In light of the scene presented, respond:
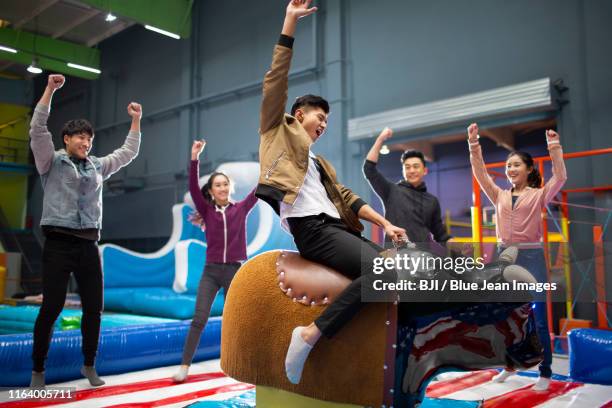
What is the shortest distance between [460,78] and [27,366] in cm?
625

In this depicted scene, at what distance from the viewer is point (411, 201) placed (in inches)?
133

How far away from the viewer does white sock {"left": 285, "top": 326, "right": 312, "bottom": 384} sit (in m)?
1.76

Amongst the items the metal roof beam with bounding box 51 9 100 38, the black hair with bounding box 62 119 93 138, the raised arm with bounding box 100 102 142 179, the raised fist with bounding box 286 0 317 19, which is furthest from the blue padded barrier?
the metal roof beam with bounding box 51 9 100 38

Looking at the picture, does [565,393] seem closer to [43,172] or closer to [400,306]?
[400,306]

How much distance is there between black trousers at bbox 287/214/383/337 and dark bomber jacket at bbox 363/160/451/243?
135 cm

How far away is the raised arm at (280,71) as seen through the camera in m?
1.88

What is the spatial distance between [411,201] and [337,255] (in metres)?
1.65

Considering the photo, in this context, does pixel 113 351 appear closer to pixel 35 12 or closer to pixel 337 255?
pixel 337 255

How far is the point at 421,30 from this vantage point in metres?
7.62

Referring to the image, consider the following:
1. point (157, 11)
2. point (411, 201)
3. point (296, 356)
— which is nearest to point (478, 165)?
point (411, 201)

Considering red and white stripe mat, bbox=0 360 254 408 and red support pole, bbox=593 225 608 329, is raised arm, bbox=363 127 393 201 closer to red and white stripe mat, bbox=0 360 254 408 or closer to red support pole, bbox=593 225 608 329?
red and white stripe mat, bbox=0 360 254 408

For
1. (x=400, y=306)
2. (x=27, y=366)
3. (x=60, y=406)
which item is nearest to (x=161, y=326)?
(x=27, y=366)

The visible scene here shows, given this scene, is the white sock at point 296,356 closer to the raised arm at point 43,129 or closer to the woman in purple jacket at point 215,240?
the woman in purple jacket at point 215,240

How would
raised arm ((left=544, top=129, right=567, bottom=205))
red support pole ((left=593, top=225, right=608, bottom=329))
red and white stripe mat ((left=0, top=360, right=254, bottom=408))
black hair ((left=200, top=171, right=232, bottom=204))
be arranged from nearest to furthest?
red and white stripe mat ((left=0, top=360, right=254, bottom=408)) → raised arm ((left=544, top=129, right=567, bottom=205)) → black hair ((left=200, top=171, right=232, bottom=204)) → red support pole ((left=593, top=225, right=608, bottom=329))
